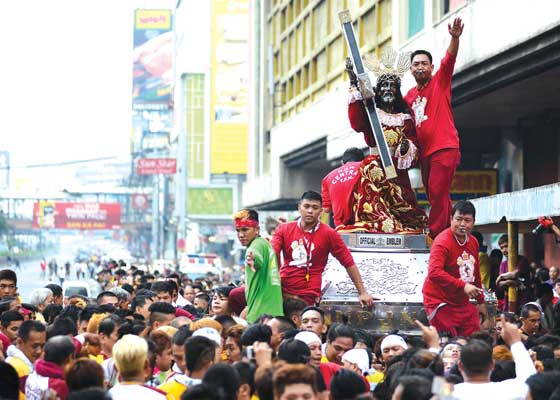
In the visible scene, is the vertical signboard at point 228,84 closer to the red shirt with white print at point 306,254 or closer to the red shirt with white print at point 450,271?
the red shirt with white print at point 306,254

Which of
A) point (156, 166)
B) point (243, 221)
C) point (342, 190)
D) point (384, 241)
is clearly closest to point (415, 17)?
point (342, 190)

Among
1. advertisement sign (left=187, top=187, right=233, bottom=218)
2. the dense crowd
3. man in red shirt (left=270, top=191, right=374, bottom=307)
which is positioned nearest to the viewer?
the dense crowd

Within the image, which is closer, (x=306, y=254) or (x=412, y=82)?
(x=306, y=254)

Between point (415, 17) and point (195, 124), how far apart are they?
4449 inches

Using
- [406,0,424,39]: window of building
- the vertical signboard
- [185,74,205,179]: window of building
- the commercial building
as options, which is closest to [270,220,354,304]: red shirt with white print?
the commercial building

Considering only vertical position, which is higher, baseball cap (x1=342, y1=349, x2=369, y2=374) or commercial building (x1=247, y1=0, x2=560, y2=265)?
commercial building (x1=247, y1=0, x2=560, y2=265)

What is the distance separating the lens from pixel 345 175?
1558 cm

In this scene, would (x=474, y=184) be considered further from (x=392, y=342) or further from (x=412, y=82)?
(x=392, y=342)

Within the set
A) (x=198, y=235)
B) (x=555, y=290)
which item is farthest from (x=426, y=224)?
(x=198, y=235)

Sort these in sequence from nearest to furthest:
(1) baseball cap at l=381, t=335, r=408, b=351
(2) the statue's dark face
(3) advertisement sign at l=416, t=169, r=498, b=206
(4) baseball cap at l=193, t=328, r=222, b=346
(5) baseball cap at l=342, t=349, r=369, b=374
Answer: (4) baseball cap at l=193, t=328, r=222, b=346 → (5) baseball cap at l=342, t=349, r=369, b=374 → (1) baseball cap at l=381, t=335, r=408, b=351 → (2) the statue's dark face → (3) advertisement sign at l=416, t=169, r=498, b=206

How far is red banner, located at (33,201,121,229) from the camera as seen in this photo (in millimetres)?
181125

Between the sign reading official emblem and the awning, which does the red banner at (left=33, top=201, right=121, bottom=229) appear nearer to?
the awning

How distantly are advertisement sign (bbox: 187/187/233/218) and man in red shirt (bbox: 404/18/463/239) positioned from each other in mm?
116514

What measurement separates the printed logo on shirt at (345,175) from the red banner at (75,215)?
547ft
